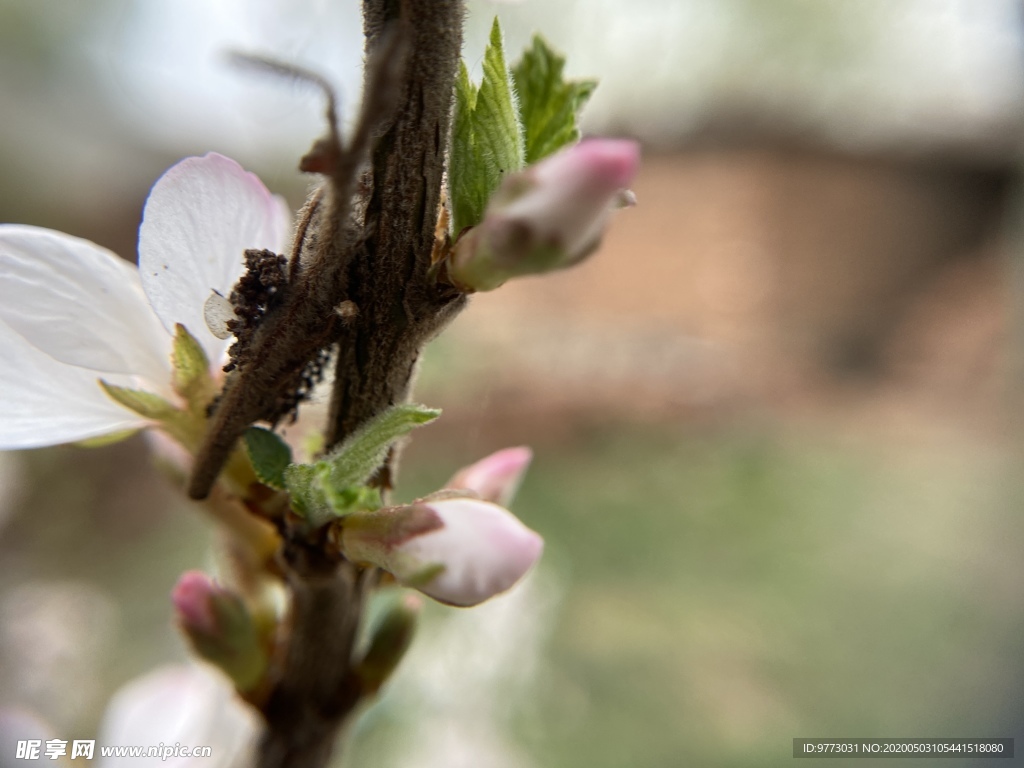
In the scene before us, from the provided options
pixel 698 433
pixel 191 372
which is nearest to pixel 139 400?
pixel 191 372

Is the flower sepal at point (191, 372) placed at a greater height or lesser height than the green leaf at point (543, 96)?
lesser

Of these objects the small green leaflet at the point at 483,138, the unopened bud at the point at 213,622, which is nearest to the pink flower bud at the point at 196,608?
the unopened bud at the point at 213,622

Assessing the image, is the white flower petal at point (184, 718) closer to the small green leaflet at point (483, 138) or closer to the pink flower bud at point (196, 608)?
the pink flower bud at point (196, 608)

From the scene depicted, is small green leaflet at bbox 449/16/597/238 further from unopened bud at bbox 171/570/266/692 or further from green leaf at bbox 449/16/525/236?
unopened bud at bbox 171/570/266/692

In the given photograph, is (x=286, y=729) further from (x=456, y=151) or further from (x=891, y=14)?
(x=891, y=14)

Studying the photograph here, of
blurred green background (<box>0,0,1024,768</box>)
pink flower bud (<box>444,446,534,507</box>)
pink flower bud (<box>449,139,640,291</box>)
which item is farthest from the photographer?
blurred green background (<box>0,0,1024,768</box>)

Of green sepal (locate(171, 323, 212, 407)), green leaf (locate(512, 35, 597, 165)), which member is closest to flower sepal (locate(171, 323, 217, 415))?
green sepal (locate(171, 323, 212, 407))
